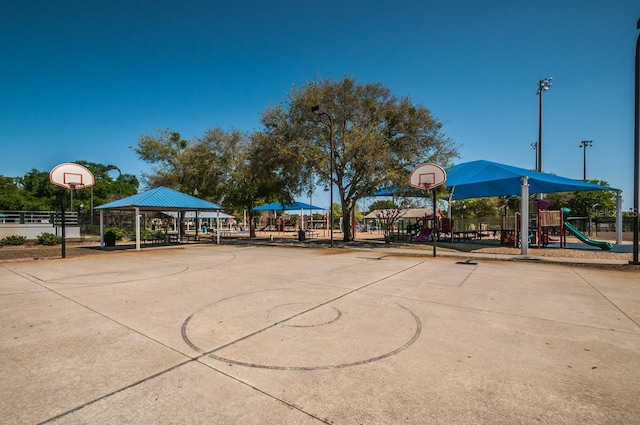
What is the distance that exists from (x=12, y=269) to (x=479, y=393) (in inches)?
536

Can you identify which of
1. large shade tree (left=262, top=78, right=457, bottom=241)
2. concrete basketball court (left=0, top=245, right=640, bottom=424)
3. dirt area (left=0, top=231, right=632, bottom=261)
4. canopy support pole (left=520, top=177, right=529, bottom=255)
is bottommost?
dirt area (left=0, top=231, right=632, bottom=261)

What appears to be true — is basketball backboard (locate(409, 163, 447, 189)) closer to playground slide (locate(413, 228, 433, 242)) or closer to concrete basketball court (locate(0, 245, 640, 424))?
playground slide (locate(413, 228, 433, 242))

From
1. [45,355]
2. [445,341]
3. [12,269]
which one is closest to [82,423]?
[45,355]

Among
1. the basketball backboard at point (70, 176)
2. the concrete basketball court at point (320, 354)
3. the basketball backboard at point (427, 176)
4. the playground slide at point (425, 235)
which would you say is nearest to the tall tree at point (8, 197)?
the basketball backboard at point (70, 176)

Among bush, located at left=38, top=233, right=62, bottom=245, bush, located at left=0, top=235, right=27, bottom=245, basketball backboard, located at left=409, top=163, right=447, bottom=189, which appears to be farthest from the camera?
bush, located at left=38, top=233, right=62, bottom=245

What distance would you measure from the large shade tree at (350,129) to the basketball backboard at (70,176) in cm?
973

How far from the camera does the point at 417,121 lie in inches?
735

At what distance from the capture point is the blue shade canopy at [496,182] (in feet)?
57.5

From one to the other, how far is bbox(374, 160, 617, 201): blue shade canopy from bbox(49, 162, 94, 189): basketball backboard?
16132mm

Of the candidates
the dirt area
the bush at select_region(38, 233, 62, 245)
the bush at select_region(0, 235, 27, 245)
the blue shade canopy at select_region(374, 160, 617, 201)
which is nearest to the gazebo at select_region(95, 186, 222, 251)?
the dirt area

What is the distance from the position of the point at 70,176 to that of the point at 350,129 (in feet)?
48.9

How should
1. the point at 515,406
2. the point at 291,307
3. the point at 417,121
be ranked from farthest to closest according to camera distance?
the point at 417,121 → the point at 291,307 → the point at 515,406

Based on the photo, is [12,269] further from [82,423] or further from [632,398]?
[632,398]

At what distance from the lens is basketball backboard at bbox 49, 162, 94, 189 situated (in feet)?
47.6
